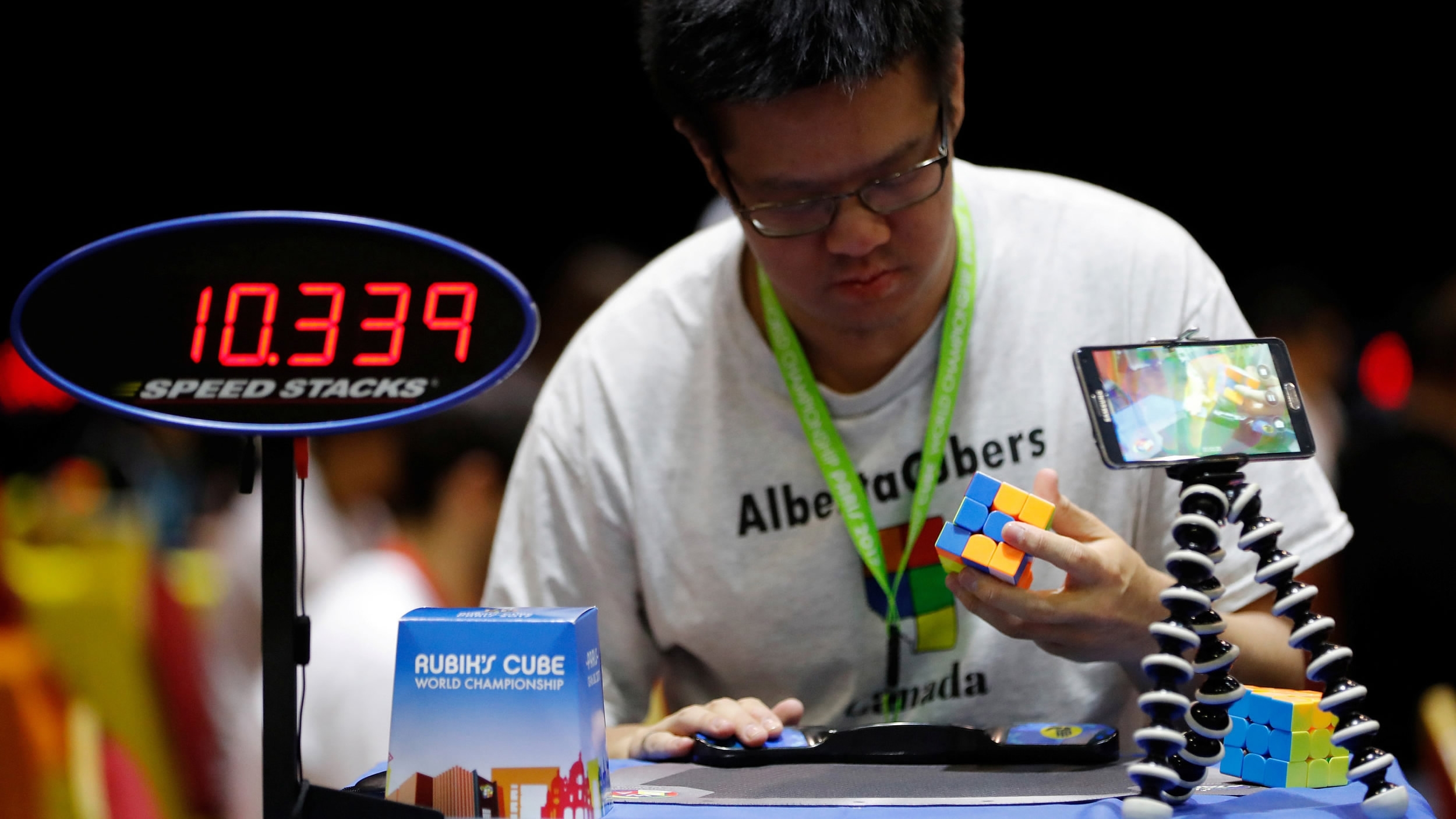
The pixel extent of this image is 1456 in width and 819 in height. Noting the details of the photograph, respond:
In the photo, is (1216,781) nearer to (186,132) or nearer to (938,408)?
(938,408)

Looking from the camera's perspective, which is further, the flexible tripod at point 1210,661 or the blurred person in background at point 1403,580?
the blurred person in background at point 1403,580

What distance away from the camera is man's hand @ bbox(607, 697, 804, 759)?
4.58 feet

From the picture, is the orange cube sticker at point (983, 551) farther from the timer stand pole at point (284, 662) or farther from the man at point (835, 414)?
the timer stand pole at point (284, 662)

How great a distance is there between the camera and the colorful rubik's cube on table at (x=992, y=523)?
112 cm

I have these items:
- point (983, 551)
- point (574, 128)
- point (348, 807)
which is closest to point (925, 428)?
point (983, 551)

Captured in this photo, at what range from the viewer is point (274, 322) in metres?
1.14

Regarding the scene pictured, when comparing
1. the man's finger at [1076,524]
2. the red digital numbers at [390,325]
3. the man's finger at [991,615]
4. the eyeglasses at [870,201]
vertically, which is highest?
the eyeglasses at [870,201]

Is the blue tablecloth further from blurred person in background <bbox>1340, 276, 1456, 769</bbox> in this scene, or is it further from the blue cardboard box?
blurred person in background <bbox>1340, 276, 1456, 769</bbox>

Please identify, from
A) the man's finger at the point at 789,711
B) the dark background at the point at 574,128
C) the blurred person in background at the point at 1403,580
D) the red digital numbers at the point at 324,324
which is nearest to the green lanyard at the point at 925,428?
the man's finger at the point at 789,711

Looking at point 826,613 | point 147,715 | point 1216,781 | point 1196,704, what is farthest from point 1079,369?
point 147,715

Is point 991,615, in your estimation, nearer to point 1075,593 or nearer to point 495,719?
point 1075,593

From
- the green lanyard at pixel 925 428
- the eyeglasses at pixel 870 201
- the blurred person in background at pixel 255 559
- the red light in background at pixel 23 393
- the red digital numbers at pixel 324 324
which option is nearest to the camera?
the red digital numbers at pixel 324 324

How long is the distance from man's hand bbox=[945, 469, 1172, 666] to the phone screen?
0.38ft

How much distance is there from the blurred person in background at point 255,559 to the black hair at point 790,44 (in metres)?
1.53
